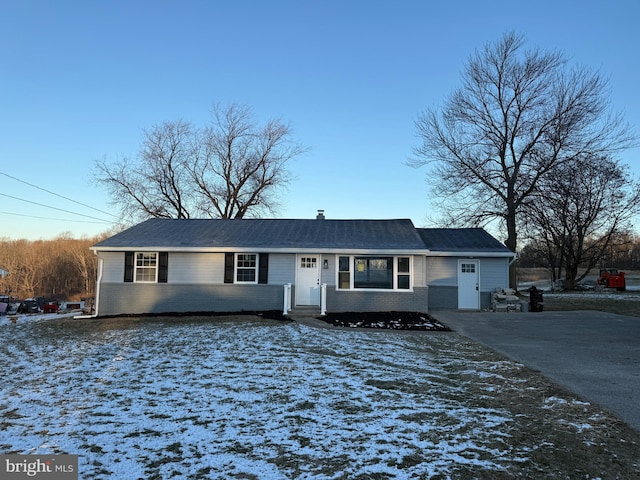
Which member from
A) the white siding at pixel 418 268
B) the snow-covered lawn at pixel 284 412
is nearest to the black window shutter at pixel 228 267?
the white siding at pixel 418 268

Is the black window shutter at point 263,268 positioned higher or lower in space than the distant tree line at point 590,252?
lower

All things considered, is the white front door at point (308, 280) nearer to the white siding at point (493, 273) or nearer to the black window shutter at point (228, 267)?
the black window shutter at point (228, 267)

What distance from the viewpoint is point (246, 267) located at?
1548cm

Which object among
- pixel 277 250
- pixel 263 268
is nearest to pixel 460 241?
pixel 277 250

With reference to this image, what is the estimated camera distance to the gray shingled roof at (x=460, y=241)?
1584 centimetres

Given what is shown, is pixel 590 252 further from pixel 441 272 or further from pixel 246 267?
pixel 246 267

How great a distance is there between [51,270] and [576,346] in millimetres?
55196

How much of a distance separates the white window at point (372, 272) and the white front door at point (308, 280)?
83 centimetres

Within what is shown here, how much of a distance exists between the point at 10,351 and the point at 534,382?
9.98 meters

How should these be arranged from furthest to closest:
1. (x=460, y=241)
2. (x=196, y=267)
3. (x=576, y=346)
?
(x=460, y=241) < (x=196, y=267) < (x=576, y=346)

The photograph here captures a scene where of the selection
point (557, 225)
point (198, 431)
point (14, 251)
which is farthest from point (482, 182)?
point (14, 251)

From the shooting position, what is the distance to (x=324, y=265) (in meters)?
15.3

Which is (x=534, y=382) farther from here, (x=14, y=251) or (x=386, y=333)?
(x=14, y=251)

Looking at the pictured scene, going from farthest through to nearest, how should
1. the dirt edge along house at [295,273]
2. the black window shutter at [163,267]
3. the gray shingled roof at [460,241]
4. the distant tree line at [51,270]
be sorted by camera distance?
1. the distant tree line at [51,270]
2. the gray shingled roof at [460,241]
3. the black window shutter at [163,267]
4. the dirt edge along house at [295,273]
